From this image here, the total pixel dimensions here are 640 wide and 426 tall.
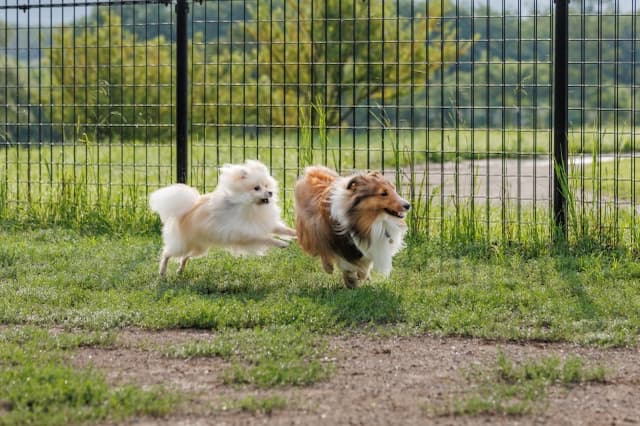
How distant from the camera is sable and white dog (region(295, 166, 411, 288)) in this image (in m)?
6.27

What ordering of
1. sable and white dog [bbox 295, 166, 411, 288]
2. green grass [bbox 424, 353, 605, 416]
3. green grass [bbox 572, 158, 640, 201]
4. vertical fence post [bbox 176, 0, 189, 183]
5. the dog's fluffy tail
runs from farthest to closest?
1. vertical fence post [bbox 176, 0, 189, 183]
2. green grass [bbox 572, 158, 640, 201]
3. the dog's fluffy tail
4. sable and white dog [bbox 295, 166, 411, 288]
5. green grass [bbox 424, 353, 605, 416]

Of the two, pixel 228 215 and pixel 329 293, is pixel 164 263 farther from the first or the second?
pixel 329 293

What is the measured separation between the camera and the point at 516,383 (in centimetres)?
431

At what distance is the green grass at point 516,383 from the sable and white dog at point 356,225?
1702 mm

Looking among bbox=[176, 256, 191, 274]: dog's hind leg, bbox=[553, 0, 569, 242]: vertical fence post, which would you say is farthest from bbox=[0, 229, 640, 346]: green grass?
bbox=[553, 0, 569, 242]: vertical fence post

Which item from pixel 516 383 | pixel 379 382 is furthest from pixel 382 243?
pixel 516 383

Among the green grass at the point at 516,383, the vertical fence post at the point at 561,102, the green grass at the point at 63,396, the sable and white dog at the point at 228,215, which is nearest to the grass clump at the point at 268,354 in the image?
the green grass at the point at 63,396

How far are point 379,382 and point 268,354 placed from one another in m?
0.58

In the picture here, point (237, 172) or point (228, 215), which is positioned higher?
point (237, 172)

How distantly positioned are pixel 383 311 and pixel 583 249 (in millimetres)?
2268

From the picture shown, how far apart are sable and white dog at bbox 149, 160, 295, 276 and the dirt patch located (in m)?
1.39

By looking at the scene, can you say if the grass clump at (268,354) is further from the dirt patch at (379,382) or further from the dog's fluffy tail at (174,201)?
the dog's fluffy tail at (174,201)

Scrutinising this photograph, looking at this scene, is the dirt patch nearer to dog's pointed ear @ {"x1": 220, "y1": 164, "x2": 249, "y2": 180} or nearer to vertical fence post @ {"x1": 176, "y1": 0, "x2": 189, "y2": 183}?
dog's pointed ear @ {"x1": 220, "y1": 164, "x2": 249, "y2": 180}

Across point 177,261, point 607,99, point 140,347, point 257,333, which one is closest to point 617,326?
point 257,333
